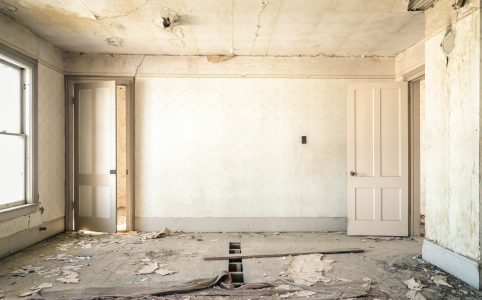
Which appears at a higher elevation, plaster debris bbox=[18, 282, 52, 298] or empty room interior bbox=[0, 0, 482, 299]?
empty room interior bbox=[0, 0, 482, 299]

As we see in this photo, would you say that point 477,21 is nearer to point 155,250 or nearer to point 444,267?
point 444,267

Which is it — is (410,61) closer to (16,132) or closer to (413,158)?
(413,158)

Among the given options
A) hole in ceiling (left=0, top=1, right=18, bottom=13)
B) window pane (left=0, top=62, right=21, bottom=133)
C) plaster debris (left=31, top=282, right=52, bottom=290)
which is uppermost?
hole in ceiling (left=0, top=1, right=18, bottom=13)

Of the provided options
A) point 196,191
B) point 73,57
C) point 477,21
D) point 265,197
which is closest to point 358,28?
point 477,21

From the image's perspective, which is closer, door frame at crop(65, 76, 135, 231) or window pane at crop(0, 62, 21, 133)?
window pane at crop(0, 62, 21, 133)

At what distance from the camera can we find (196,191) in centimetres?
559

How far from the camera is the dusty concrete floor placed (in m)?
3.26

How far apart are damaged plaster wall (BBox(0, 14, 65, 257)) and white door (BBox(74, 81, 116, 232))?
25 centimetres

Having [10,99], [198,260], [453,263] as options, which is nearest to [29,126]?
[10,99]

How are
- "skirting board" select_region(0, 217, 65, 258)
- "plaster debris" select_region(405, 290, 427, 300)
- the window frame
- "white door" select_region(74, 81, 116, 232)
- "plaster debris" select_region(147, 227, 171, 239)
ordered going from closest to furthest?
"plaster debris" select_region(405, 290, 427, 300) < "skirting board" select_region(0, 217, 65, 258) < the window frame < "plaster debris" select_region(147, 227, 171, 239) < "white door" select_region(74, 81, 116, 232)

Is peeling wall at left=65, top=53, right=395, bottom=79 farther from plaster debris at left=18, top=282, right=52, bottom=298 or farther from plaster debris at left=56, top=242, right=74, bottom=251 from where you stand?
plaster debris at left=18, top=282, right=52, bottom=298

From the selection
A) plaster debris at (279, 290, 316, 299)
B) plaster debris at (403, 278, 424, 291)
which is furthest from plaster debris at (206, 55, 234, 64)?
plaster debris at (403, 278, 424, 291)

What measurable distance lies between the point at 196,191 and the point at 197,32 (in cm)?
253

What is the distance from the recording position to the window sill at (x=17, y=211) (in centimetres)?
396
